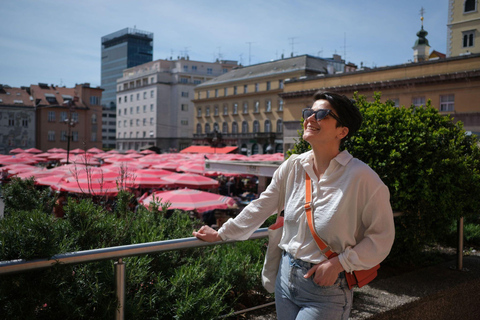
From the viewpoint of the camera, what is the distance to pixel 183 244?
244 centimetres

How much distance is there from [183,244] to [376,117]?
8.57ft

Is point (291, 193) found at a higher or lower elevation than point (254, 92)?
lower

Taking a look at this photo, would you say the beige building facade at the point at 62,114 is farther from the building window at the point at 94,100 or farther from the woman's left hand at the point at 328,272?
the woman's left hand at the point at 328,272

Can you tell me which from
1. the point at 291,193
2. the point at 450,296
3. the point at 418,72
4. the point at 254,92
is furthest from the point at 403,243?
the point at 254,92

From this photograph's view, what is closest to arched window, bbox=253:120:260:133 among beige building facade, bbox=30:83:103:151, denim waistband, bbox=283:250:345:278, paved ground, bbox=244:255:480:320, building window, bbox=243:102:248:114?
building window, bbox=243:102:248:114

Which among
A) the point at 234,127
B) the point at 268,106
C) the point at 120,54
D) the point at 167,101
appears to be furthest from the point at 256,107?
the point at 120,54

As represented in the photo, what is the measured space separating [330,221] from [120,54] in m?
167

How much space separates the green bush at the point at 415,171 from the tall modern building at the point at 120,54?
154105mm

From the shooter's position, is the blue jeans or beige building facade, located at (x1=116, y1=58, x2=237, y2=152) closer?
the blue jeans

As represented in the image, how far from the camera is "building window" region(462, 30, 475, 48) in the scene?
4946cm

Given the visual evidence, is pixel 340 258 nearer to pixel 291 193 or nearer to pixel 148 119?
pixel 291 193

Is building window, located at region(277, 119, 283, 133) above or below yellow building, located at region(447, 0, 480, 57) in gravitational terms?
below

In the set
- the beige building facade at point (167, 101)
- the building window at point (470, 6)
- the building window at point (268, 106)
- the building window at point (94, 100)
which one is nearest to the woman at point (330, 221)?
the building window at point (470, 6)

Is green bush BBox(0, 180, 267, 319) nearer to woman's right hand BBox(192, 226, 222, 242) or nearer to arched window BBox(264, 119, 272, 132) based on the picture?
woman's right hand BBox(192, 226, 222, 242)
